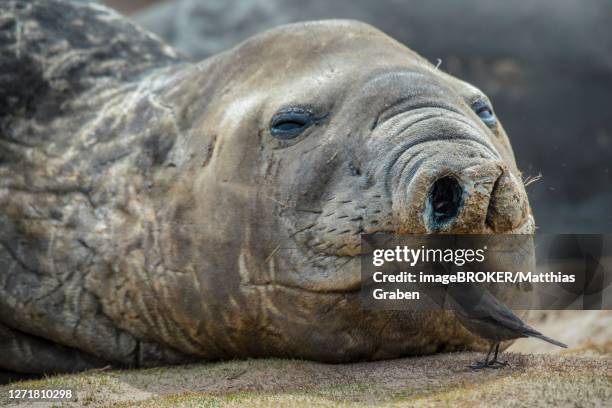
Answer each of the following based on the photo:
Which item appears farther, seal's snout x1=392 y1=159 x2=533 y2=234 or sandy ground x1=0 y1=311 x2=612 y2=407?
seal's snout x1=392 y1=159 x2=533 y2=234

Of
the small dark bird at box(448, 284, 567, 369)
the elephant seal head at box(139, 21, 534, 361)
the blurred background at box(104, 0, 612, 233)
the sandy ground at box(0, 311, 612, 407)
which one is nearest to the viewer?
the sandy ground at box(0, 311, 612, 407)

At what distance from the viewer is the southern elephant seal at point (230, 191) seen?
489 cm

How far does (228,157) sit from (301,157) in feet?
1.73

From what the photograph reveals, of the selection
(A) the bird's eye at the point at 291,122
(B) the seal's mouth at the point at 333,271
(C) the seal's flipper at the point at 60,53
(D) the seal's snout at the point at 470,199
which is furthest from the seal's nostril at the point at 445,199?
(C) the seal's flipper at the point at 60,53

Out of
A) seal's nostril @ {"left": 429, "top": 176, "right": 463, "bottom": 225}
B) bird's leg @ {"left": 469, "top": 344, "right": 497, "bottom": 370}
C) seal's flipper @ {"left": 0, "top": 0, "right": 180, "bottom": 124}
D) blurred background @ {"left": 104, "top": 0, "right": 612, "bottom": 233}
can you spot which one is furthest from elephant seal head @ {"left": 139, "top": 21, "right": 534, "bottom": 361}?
blurred background @ {"left": 104, "top": 0, "right": 612, "bottom": 233}

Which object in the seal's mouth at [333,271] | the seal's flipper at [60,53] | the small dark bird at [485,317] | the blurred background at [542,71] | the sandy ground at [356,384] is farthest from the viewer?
the blurred background at [542,71]

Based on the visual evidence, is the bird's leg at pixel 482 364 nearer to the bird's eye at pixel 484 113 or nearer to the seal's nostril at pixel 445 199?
the seal's nostril at pixel 445 199

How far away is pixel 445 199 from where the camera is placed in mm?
4672

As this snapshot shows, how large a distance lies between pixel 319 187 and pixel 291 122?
485mm

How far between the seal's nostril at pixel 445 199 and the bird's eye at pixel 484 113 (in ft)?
3.30

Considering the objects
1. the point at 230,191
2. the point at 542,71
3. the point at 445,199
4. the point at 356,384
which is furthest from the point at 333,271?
the point at 542,71

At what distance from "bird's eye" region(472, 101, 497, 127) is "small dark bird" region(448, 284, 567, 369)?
100cm

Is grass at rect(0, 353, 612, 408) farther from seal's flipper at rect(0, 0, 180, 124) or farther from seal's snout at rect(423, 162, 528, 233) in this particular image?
seal's flipper at rect(0, 0, 180, 124)

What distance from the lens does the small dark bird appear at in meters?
4.85
